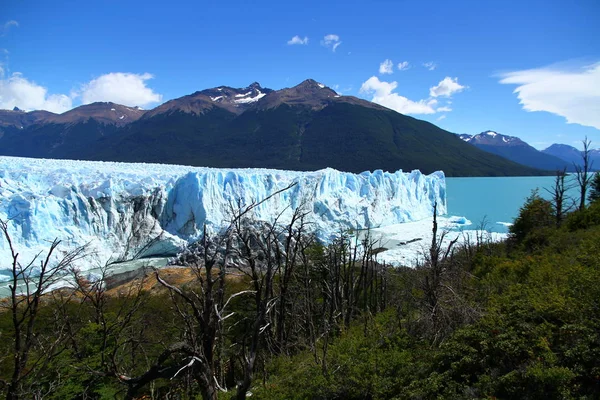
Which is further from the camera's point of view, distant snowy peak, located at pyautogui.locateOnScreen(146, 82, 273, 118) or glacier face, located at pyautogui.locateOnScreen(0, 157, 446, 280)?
distant snowy peak, located at pyautogui.locateOnScreen(146, 82, 273, 118)

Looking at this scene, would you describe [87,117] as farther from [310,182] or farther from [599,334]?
[599,334]

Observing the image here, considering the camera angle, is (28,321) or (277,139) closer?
(28,321)

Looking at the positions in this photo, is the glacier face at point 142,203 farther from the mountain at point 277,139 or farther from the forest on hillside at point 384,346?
the mountain at point 277,139

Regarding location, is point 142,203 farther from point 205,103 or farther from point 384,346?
point 205,103

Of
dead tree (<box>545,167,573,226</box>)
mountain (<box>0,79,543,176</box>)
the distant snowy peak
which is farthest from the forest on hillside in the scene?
the distant snowy peak

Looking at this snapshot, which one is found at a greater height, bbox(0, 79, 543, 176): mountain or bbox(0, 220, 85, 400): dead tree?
bbox(0, 79, 543, 176): mountain

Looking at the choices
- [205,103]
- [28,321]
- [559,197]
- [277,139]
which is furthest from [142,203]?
[205,103]

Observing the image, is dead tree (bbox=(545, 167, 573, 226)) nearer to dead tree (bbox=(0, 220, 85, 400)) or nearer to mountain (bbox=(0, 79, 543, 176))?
dead tree (bbox=(0, 220, 85, 400))
